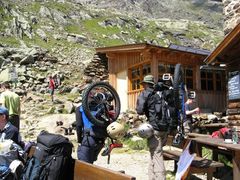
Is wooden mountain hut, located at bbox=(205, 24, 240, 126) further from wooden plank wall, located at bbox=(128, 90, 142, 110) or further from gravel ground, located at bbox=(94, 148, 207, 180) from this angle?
wooden plank wall, located at bbox=(128, 90, 142, 110)

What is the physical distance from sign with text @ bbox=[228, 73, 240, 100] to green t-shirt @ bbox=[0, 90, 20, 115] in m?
5.80

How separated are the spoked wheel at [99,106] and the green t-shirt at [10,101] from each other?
358cm

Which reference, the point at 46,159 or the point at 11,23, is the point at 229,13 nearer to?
the point at 46,159

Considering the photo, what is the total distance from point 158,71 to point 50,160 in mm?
14763

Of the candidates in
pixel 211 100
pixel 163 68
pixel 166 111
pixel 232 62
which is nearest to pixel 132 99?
→ pixel 163 68

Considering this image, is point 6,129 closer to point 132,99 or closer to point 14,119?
point 14,119

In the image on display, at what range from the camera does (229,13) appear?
15586mm

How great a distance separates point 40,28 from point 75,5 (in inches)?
1180

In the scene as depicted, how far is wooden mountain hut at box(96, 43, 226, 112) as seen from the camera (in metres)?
18.7

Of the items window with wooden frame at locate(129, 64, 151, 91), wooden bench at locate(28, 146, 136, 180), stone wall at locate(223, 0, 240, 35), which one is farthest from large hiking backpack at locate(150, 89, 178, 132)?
window with wooden frame at locate(129, 64, 151, 91)

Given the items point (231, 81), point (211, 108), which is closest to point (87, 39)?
point (211, 108)

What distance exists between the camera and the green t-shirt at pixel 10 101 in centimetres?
955

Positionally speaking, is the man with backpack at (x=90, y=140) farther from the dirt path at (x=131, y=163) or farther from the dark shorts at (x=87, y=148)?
the dirt path at (x=131, y=163)

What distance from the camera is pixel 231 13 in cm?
1544
